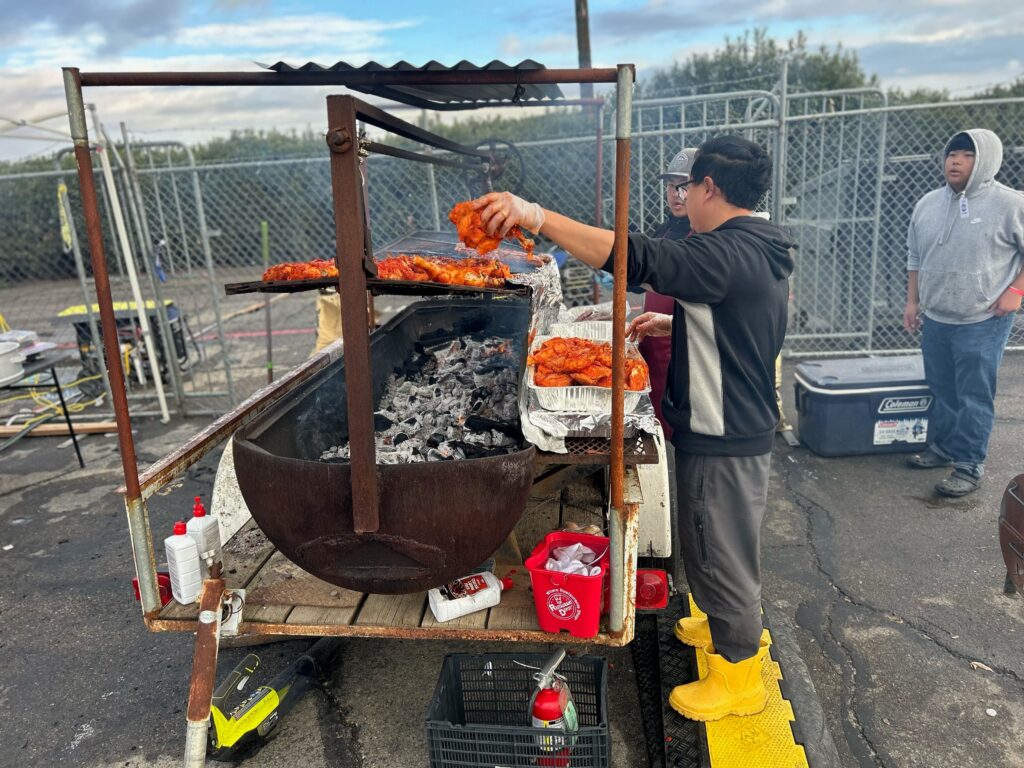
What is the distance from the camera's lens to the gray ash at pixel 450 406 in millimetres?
3244

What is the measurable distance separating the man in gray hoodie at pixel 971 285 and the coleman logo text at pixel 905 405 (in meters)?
0.23

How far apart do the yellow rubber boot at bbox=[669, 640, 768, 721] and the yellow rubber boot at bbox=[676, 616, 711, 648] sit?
0.32m

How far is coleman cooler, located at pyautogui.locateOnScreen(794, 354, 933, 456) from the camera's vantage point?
18.7ft

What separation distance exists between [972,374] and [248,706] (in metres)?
5.30

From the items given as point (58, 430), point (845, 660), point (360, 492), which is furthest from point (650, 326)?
point (58, 430)

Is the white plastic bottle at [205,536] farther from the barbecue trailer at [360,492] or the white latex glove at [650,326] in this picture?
the white latex glove at [650,326]

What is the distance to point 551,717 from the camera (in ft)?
8.51

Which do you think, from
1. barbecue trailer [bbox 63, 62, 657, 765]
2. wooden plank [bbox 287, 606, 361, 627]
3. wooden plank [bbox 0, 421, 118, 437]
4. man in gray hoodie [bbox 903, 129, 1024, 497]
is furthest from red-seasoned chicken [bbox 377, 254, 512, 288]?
wooden plank [bbox 0, 421, 118, 437]

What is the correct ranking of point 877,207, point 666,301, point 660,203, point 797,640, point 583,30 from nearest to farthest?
1. point 797,640
2. point 666,301
3. point 877,207
4. point 660,203
5. point 583,30

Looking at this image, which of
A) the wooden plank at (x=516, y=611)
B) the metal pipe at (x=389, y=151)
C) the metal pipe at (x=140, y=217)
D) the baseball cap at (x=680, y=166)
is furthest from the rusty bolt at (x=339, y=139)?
the metal pipe at (x=140, y=217)

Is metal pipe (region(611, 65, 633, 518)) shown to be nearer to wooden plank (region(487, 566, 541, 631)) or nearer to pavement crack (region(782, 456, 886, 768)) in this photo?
wooden plank (region(487, 566, 541, 631))

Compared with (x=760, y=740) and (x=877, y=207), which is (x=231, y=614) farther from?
(x=877, y=207)

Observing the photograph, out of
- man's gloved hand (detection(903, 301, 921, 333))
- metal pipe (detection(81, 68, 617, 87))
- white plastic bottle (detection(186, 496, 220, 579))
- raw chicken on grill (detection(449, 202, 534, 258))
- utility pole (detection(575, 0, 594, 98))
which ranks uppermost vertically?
utility pole (detection(575, 0, 594, 98))

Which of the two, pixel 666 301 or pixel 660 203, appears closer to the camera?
pixel 666 301
